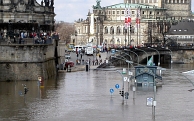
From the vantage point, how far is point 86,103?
69.1m

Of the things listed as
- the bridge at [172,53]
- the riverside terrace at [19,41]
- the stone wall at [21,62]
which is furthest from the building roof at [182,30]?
the riverside terrace at [19,41]

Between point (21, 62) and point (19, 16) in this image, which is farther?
point (19, 16)

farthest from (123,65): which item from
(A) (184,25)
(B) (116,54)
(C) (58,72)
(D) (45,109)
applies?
(D) (45,109)

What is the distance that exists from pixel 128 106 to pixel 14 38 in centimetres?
2345

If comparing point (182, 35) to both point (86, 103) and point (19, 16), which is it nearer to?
point (19, 16)

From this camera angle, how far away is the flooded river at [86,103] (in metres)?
61.2

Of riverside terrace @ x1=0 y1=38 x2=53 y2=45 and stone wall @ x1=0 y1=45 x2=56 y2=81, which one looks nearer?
riverside terrace @ x1=0 y1=38 x2=53 y2=45

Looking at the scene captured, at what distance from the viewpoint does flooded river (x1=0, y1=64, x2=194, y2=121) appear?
6125 centimetres

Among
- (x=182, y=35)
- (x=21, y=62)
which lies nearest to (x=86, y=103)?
(x=21, y=62)

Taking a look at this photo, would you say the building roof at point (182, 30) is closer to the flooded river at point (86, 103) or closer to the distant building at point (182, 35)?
the distant building at point (182, 35)

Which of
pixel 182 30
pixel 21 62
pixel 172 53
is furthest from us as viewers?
pixel 182 30

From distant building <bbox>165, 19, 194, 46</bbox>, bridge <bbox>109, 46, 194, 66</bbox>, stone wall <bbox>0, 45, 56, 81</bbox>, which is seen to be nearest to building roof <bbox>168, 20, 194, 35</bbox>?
distant building <bbox>165, 19, 194, 46</bbox>

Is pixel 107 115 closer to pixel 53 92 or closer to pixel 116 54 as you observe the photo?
pixel 53 92

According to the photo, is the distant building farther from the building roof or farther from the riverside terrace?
the riverside terrace
